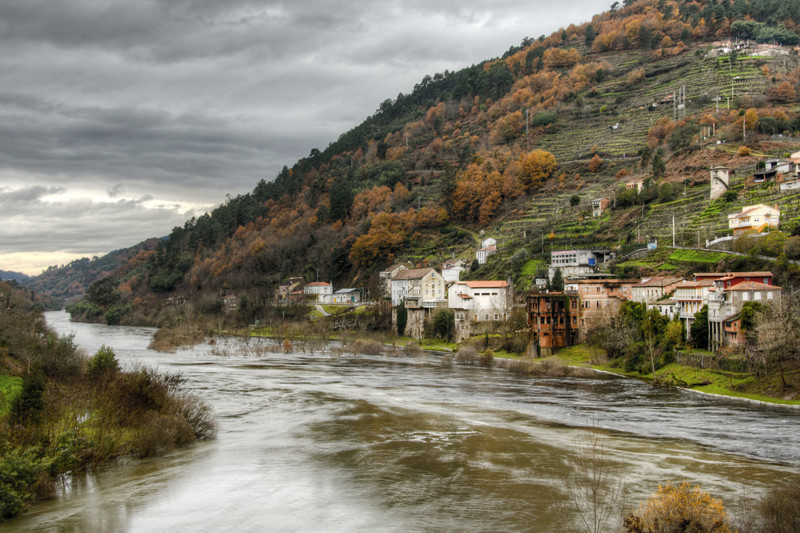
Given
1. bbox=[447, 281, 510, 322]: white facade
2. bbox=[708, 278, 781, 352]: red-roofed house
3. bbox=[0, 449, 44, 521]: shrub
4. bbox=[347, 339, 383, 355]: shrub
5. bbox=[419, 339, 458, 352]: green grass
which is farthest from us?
bbox=[447, 281, 510, 322]: white facade

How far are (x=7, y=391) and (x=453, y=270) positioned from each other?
7253 centimetres

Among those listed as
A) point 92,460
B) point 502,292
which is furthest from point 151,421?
point 502,292

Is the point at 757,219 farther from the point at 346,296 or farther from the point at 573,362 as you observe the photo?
the point at 346,296

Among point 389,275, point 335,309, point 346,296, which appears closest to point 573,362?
point 389,275

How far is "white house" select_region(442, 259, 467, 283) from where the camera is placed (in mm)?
96938

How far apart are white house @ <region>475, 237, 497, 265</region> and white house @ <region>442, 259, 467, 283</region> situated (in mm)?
2906

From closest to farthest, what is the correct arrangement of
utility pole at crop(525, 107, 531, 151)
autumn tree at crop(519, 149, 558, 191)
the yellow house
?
the yellow house < autumn tree at crop(519, 149, 558, 191) < utility pole at crop(525, 107, 531, 151)

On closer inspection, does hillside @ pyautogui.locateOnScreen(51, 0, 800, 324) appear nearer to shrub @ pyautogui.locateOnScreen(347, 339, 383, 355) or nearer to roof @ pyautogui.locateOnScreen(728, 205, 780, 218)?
roof @ pyautogui.locateOnScreen(728, 205, 780, 218)

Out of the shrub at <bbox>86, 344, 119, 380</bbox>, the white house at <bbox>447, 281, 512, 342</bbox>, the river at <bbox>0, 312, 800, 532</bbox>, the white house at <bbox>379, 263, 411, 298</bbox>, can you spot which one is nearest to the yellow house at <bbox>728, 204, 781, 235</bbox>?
the white house at <bbox>447, 281, 512, 342</bbox>

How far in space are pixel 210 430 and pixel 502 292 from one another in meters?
53.4

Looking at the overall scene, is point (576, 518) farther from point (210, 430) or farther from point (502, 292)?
point (502, 292)

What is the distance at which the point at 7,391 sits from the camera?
3108 cm

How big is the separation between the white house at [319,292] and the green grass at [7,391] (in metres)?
80.5

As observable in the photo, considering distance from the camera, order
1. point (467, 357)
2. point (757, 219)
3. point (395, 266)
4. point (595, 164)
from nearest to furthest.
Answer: point (467, 357), point (757, 219), point (395, 266), point (595, 164)
